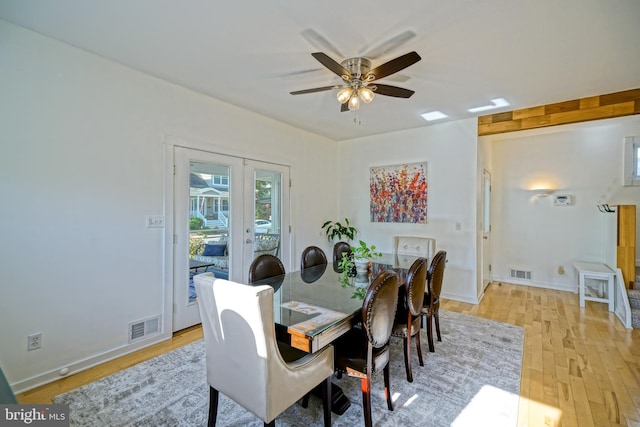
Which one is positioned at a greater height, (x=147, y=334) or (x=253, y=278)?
(x=253, y=278)

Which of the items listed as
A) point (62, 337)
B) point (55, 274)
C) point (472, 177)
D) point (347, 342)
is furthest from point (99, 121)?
point (472, 177)

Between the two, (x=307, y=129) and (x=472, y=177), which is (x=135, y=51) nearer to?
(x=307, y=129)

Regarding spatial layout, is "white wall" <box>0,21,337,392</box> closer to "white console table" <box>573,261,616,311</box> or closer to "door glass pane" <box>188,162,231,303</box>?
"door glass pane" <box>188,162,231,303</box>

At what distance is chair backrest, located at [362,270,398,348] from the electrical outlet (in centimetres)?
255

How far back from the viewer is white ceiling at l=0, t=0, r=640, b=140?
1897 millimetres

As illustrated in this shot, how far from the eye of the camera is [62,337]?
2359 mm

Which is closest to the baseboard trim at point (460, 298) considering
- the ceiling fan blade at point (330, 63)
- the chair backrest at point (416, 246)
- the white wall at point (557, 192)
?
the chair backrest at point (416, 246)

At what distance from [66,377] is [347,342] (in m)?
2.35

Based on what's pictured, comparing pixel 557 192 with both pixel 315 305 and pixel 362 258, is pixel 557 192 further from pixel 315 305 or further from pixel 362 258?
pixel 315 305

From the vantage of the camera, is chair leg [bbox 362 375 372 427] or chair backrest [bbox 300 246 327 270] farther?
chair backrest [bbox 300 246 327 270]

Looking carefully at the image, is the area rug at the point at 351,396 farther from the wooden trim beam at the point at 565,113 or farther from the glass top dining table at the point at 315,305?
the wooden trim beam at the point at 565,113

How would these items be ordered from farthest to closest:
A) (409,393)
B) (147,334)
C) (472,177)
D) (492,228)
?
1. (492,228)
2. (472,177)
3. (147,334)
4. (409,393)

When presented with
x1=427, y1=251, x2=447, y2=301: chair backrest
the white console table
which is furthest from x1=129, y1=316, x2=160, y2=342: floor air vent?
the white console table

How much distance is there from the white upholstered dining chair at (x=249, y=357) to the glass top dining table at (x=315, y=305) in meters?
0.17
